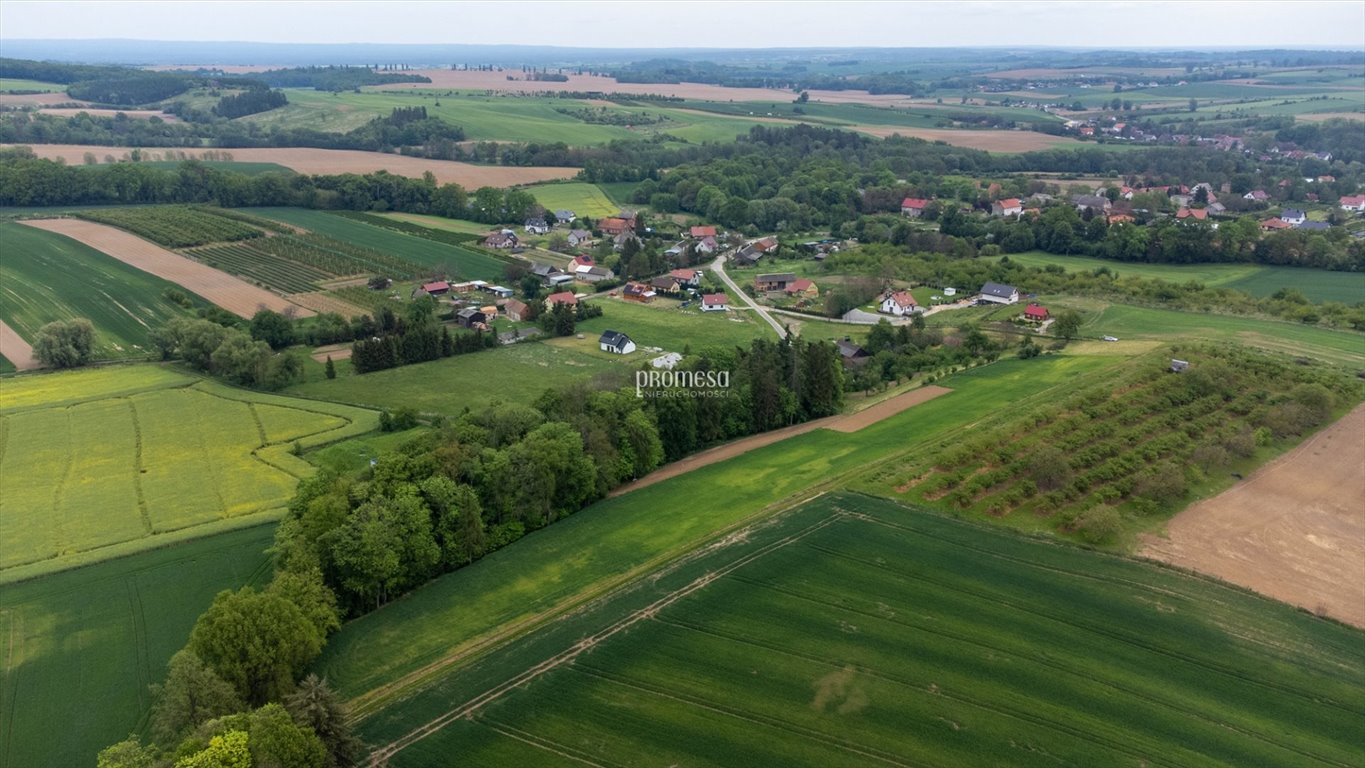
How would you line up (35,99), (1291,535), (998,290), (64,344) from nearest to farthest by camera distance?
(1291,535) → (64,344) → (998,290) → (35,99)

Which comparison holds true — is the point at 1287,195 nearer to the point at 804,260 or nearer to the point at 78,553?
the point at 804,260

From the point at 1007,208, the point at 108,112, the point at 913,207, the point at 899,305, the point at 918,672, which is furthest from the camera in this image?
the point at 108,112

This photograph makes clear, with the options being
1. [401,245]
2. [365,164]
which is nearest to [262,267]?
[401,245]

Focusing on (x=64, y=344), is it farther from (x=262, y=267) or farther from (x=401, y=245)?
(x=401, y=245)

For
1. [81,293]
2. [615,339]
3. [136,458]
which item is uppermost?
[81,293]

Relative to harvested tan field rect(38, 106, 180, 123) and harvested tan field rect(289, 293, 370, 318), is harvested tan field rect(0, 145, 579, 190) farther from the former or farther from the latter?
harvested tan field rect(289, 293, 370, 318)

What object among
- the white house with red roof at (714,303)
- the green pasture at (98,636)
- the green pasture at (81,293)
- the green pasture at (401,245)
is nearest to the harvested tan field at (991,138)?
the white house with red roof at (714,303)

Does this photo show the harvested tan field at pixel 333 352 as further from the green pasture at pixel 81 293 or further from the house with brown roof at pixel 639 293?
the house with brown roof at pixel 639 293
